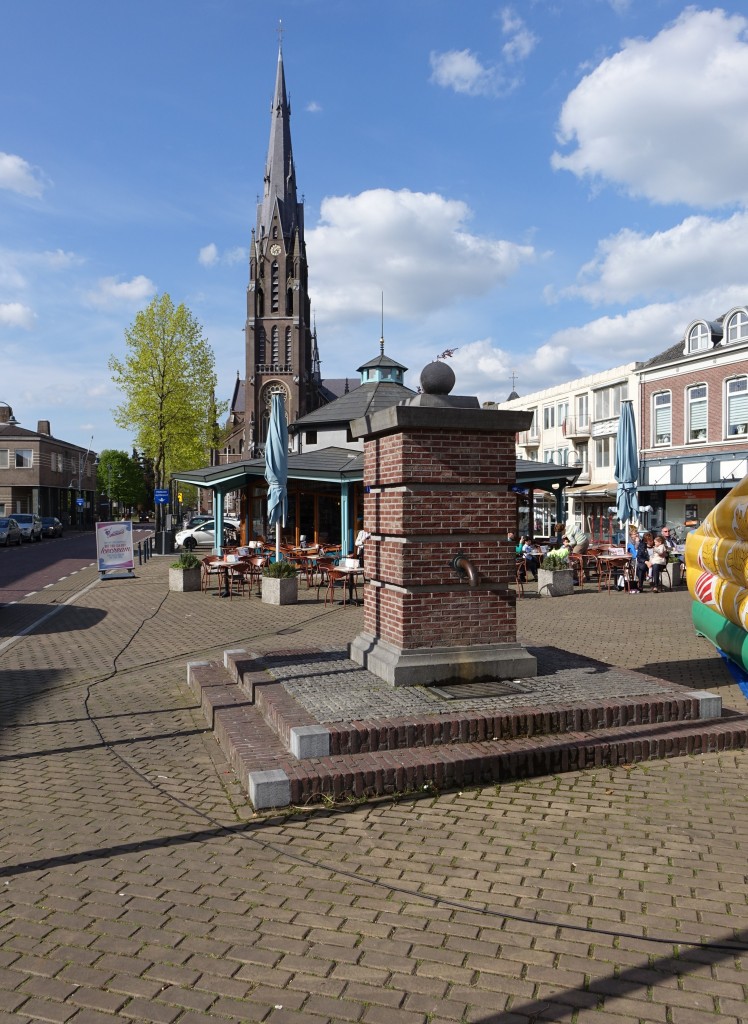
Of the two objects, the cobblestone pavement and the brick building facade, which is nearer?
the cobblestone pavement

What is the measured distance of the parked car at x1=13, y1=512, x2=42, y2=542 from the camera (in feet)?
147

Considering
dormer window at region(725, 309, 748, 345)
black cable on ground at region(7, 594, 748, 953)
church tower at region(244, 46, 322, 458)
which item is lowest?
black cable on ground at region(7, 594, 748, 953)

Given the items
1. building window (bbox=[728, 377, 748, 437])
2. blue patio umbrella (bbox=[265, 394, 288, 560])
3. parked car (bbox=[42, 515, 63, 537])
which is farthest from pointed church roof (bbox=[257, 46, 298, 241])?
blue patio umbrella (bbox=[265, 394, 288, 560])

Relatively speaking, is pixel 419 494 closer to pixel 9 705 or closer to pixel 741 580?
pixel 741 580

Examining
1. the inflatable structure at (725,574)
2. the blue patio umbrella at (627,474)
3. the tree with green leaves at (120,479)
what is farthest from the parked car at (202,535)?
the tree with green leaves at (120,479)

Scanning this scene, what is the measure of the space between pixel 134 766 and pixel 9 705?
104 inches

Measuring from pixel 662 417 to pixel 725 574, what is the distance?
2747cm

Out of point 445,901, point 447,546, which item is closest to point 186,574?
point 447,546

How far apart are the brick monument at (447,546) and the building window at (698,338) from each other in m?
26.3

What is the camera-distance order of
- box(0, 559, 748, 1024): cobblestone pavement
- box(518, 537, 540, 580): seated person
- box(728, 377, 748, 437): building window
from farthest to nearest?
box(728, 377, 748, 437): building window < box(518, 537, 540, 580): seated person < box(0, 559, 748, 1024): cobblestone pavement

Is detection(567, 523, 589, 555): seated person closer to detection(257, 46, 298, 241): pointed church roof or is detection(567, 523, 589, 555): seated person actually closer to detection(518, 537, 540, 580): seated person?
detection(518, 537, 540, 580): seated person

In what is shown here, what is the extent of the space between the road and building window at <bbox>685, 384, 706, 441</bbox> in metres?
23.3

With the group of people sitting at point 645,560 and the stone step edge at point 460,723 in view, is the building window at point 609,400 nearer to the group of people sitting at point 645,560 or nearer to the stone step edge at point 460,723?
the group of people sitting at point 645,560

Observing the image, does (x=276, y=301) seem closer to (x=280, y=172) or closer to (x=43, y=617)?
(x=280, y=172)
